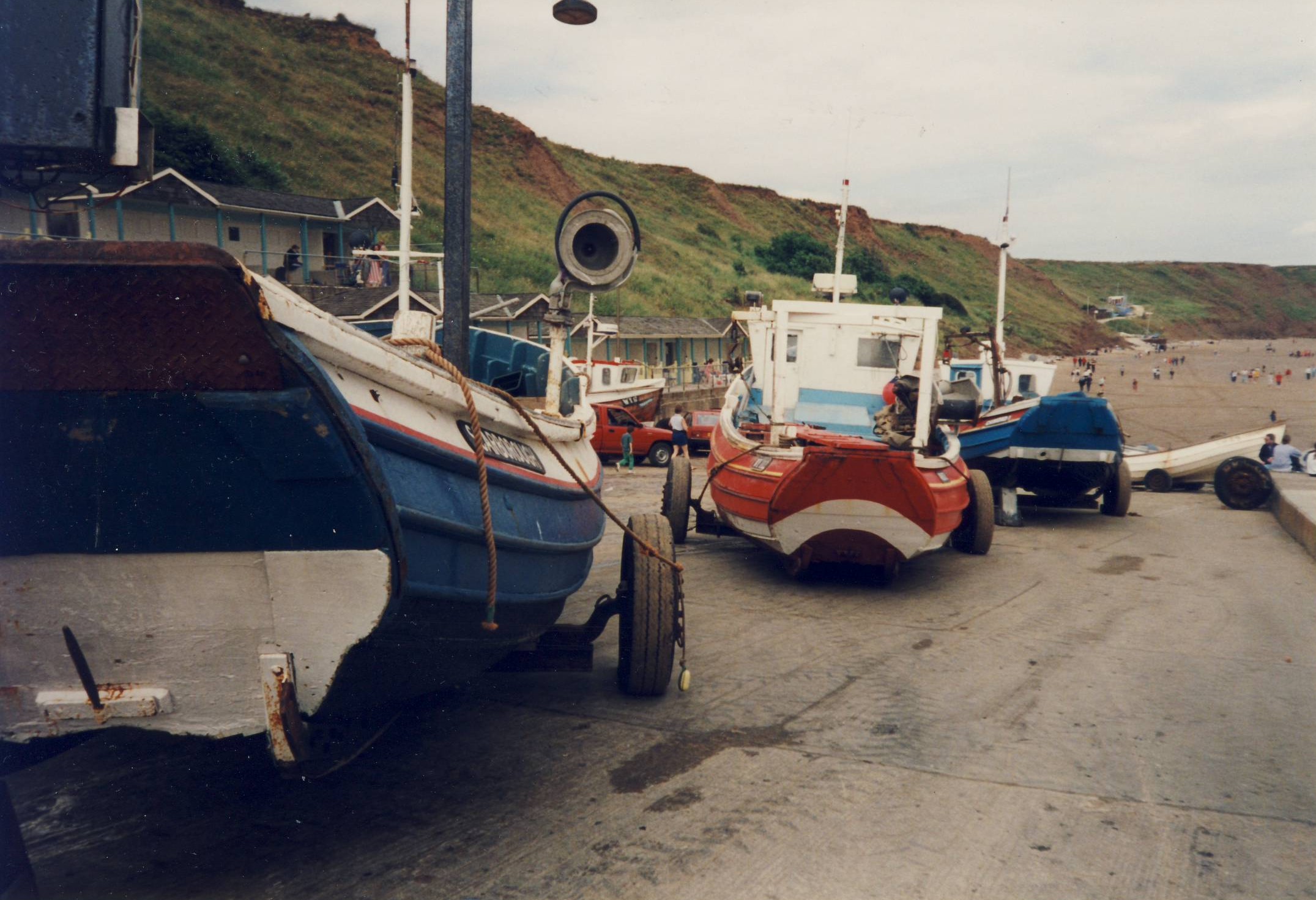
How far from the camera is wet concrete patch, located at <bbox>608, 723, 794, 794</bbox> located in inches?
164

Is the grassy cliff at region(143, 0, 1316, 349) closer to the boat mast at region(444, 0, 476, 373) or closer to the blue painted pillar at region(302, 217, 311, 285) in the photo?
the blue painted pillar at region(302, 217, 311, 285)

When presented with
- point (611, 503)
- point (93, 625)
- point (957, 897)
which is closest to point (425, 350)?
point (93, 625)

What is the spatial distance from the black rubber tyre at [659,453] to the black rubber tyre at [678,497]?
33.5ft

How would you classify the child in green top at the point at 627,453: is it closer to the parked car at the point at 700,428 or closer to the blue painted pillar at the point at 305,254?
the parked car at the point at 700,428

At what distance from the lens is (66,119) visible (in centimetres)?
279

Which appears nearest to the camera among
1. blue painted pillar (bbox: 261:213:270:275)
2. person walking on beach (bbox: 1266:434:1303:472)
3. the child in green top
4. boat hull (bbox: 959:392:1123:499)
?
boat hull (bbox: 959:392:1123:499)

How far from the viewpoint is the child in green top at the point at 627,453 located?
19109 mm

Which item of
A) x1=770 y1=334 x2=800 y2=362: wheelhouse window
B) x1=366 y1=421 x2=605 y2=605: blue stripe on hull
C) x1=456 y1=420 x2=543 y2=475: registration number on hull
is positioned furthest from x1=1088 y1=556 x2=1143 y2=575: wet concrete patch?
x1=456 y1=420 x2=543 y2=475: registration number on hull

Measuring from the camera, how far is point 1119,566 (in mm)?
9695

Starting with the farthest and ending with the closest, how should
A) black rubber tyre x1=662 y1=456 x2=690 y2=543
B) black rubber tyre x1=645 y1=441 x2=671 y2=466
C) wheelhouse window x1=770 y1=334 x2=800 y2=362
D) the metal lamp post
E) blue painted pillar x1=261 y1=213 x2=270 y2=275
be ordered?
blue painted pillar x1=261 y1=213 x2=270 y2=275 < black rubber tyre x1=645 y1=441 x2=671 y2=466 < wheelhouse window x1=770 y1=334 x2=800 y2=362 < black rubber tyre x1=662 y1=456 x2=690 y2=543 < the metal lamp post

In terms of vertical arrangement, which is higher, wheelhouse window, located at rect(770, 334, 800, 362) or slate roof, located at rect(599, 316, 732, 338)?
slate roof, located at rect(599, 316, 732, 338)

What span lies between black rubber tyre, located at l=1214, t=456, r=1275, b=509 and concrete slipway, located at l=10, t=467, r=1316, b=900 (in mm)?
8362

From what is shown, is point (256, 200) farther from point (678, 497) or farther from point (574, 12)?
point (574, 12)

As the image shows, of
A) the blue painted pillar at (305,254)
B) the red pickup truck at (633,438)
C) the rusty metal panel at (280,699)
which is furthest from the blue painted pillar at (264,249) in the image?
the rusty metal panel at (280,699)
